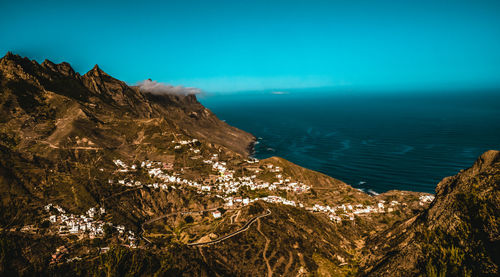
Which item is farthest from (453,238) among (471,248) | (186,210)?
(186,210)

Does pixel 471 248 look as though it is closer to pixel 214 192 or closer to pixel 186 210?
pixel 186 210

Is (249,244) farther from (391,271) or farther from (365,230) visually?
(365,230)

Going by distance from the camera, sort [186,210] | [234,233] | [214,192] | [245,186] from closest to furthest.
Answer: [234,233] → [186,210] → [214,192] → [245,186]

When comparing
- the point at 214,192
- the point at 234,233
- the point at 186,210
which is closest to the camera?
the point at 234,233

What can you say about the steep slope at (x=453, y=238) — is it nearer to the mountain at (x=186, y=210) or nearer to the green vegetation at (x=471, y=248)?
the green vegetation at (x=471, y=248)

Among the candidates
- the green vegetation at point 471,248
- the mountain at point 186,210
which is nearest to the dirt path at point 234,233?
the mountain at point 186,210

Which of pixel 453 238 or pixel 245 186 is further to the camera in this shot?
pixel 245 186
